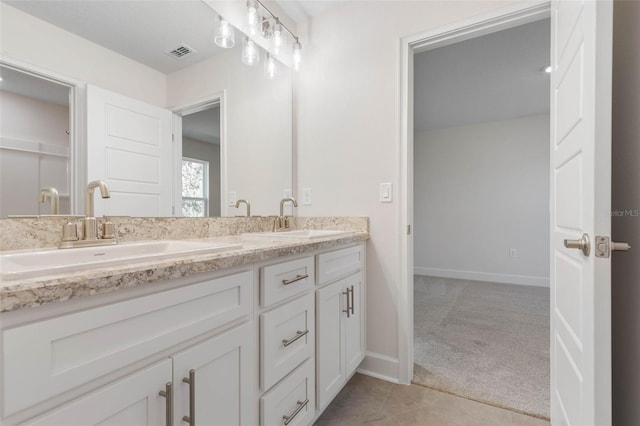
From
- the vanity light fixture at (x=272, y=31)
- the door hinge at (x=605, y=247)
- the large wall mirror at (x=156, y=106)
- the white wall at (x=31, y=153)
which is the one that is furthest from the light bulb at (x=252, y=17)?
the door hinge at (x=605, y=247)

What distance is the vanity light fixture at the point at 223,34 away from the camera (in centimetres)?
158

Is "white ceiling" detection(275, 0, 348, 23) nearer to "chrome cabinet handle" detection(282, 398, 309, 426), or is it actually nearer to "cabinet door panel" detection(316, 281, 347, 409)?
"cabinet door panel" detection(316, 281, 347, 409)

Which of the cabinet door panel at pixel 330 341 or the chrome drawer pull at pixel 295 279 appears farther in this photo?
the cabinet door panel at pixel 330 341

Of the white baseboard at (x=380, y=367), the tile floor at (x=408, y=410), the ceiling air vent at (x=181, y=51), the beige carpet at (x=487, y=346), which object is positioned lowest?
the tile floor at (x=408, y=410)

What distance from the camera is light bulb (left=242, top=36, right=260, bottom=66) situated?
1782 millimetres

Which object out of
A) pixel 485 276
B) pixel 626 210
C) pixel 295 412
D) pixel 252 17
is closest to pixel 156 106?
pixel 252 17

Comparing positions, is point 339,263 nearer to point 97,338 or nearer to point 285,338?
point 285,338

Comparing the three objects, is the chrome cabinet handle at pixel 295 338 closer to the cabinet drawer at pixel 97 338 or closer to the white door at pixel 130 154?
the cabinet drawer at pixel 97 338

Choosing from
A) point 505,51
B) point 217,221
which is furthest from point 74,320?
point 505,51

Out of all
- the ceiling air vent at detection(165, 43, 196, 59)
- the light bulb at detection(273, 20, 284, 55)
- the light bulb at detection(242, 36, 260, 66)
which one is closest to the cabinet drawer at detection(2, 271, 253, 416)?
the ceiling air vent at detection(165, 43, 196, 59)

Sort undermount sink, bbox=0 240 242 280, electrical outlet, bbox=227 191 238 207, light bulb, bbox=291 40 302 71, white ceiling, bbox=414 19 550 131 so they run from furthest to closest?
white ceiling, bbox=414 19 550 131, light bulb, bbox=291 40 302 71, electrical outlet, bbox=227 191 238 207, undermount sink, bbox=0 240 242 280

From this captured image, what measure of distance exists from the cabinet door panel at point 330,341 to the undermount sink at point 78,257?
58cm

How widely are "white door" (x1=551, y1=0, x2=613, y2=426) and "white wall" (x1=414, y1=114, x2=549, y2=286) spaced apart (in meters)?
3.44

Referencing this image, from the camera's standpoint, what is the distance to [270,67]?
202 cm
